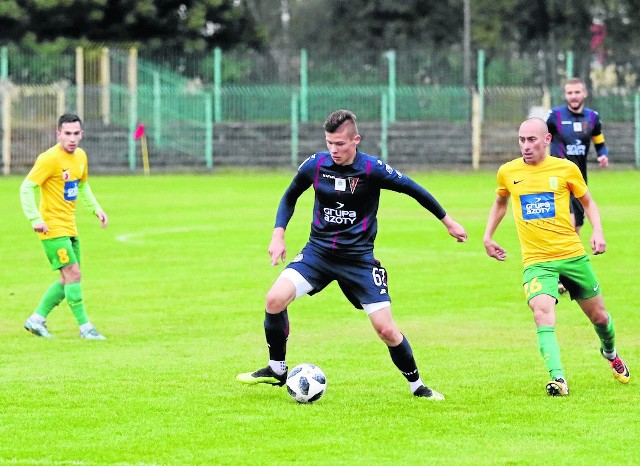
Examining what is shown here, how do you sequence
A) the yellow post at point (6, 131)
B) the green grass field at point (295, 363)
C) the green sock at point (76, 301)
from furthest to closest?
the yellow post at point (6, 131)
the green sock at point (76, 301)
the green grass field at point (295, 363)

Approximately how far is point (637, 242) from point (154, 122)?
2780 centimetres

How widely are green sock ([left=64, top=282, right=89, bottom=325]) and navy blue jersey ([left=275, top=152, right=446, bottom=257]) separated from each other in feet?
14.7

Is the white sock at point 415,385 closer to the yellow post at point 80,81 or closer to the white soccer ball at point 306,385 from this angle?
the white soccer ball at point 306,385

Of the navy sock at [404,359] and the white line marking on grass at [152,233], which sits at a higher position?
the navy sock at [404,359]

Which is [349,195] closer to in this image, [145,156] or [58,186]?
[58,186]

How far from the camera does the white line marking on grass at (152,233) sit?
967 inches

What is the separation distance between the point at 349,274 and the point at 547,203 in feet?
5.73

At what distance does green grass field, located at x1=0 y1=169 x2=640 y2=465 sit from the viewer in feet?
27.0

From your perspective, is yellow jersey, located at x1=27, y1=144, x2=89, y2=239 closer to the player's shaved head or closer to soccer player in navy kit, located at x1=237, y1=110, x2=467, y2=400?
soccer player in navy kit, located at x1=237, y1=110, x2=467, y2=400

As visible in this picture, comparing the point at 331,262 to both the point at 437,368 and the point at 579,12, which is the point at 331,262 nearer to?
the point at 437,368

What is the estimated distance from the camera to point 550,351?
9.98 metres

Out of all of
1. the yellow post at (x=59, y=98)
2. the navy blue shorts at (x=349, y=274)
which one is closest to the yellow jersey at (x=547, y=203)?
the navy blue shorts at (x=349, y=274)

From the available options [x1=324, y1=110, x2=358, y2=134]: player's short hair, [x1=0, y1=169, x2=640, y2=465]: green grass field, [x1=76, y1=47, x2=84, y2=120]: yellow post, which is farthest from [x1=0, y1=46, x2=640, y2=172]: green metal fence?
[x1=324, y1=110, x2=358, y2=134]: player's short hair

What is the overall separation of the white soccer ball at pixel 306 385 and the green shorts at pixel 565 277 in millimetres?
1811
